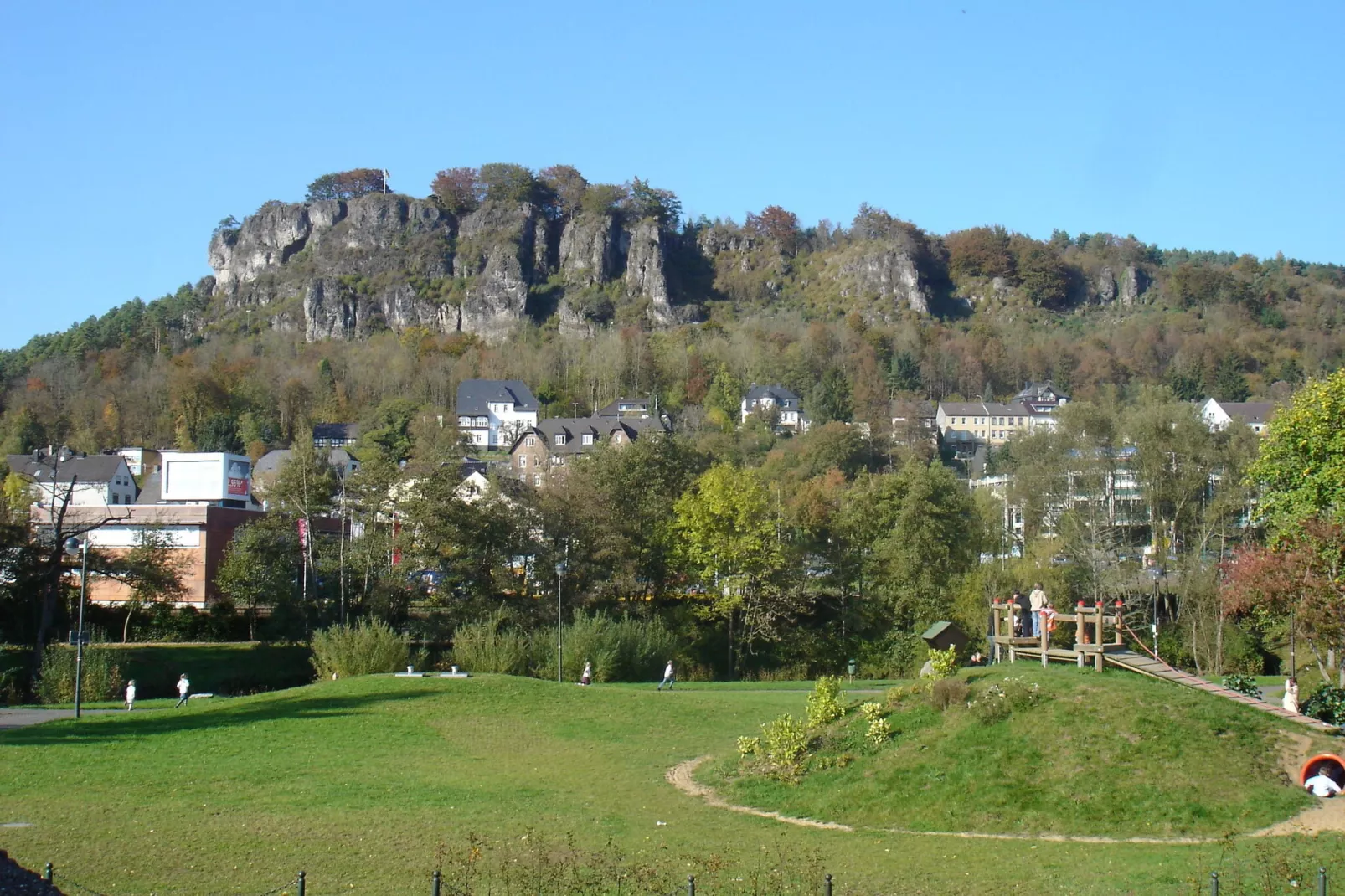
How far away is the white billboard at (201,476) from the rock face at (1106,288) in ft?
507

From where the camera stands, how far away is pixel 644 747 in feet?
79.8

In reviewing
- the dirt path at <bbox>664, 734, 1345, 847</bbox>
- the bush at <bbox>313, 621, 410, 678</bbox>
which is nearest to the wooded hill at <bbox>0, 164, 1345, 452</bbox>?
the bush at <bbox>313, 621, 410, 678</bbox>

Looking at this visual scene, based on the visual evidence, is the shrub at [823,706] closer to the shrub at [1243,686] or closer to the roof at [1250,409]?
the shrub at [1243,686]

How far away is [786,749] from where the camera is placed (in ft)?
64.2

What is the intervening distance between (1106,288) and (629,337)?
89.2m

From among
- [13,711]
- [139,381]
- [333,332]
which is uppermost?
[333,332]

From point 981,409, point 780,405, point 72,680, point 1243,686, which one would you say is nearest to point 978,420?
point 981,409

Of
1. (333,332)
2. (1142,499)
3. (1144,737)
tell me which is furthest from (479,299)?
(1144,737)

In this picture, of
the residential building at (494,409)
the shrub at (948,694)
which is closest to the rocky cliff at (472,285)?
the residential building at (494,409)

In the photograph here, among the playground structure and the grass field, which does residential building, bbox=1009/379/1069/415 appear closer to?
the grass field

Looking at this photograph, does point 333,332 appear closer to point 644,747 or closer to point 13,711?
point 13,711

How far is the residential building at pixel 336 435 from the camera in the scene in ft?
405

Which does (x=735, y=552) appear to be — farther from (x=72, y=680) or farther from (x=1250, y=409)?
(x=1250, y=409)

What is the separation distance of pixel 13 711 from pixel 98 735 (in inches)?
334
